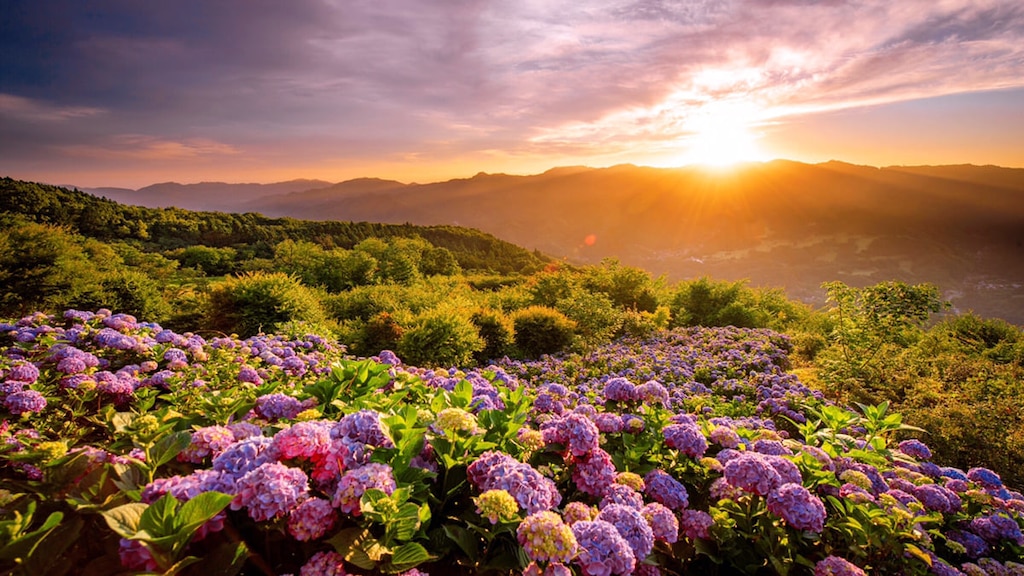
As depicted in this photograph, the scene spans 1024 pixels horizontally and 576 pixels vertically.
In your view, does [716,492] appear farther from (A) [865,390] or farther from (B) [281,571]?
(A) [865,390]

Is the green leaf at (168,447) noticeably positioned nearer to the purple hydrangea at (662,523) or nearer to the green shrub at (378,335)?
the purple hydrangea at (662,523)

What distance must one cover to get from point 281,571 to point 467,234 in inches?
2482

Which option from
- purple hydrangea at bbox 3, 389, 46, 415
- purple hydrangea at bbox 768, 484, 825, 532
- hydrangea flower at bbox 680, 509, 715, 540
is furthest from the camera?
purple hydrangea at bbox 3, 389, 46, 415

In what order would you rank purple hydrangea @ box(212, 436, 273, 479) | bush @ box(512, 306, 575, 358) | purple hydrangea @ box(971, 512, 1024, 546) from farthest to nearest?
bush @ box(512, 306, 575, 358) < purple hydrangea @ box(971, 512, 1024, 546) < purple hydrangea @ box(212, 436, 273, 479)

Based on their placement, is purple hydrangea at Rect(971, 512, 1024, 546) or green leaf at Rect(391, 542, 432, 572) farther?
purple hydrangea at Rect(971, 512, 1024, 546)

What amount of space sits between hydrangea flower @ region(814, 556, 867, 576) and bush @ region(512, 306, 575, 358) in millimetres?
8860

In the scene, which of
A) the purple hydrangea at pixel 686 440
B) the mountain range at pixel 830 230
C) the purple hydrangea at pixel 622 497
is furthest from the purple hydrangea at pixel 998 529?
the mountain range at pixel 830 230

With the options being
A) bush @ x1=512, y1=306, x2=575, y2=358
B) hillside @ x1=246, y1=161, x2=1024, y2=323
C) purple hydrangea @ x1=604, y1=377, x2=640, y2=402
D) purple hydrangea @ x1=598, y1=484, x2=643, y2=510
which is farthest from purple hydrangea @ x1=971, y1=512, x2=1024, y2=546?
hillside @ x1=246, y1=161, x2=1024, y2=323

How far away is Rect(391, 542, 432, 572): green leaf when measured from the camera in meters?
1.42

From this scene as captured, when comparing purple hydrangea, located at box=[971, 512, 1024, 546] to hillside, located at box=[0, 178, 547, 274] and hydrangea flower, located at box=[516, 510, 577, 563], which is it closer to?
hydrangea flower, located at box=[516, 510, 577, 563]

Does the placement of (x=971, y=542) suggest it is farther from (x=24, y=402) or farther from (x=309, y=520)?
(x=24, y=402)

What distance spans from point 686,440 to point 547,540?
1.25 m

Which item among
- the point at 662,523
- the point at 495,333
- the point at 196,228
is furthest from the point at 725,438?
the point at 196,228

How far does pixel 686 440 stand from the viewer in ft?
7.62
